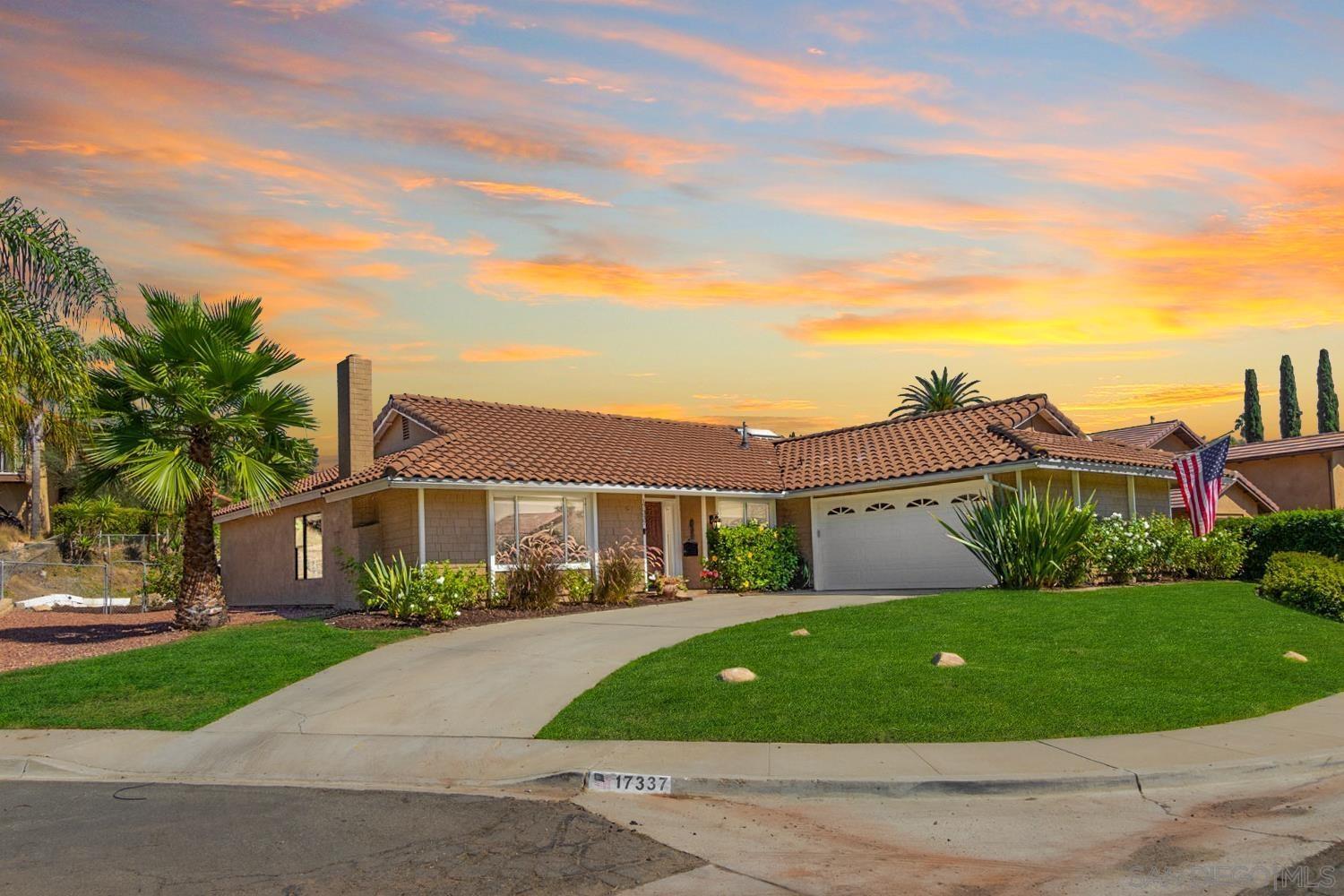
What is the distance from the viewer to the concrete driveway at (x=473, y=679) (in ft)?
39.2

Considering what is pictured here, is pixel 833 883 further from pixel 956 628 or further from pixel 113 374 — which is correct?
pixel 113 374

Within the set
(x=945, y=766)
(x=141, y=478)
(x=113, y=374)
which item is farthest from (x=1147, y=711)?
(x=113, y=374)

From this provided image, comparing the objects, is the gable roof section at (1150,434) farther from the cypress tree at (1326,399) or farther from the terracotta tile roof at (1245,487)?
the cypress tree at (1326,399)

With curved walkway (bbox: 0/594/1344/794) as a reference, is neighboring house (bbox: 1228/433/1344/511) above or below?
above

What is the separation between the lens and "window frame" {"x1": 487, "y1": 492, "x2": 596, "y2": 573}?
73.7 ft

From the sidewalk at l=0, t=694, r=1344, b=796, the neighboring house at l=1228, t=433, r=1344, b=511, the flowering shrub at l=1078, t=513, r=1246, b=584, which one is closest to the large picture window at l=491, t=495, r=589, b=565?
the flowering shrub at l=1078, t=513, r=1246, b=584

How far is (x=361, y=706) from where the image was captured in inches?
504

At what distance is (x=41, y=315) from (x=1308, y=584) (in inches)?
900

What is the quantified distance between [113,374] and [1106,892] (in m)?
18.8

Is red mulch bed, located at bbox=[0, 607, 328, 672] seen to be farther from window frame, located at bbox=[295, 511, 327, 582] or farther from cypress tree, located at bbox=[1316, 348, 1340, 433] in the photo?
cypress tree, located at bbox=[1316, 348, 1340, 433]

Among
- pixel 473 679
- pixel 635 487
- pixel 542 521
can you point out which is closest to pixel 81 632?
pixel 542 521

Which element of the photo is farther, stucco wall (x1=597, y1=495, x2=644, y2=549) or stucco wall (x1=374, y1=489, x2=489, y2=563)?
stucco wall (x1=597, y1=495, x2=644, y2=549)

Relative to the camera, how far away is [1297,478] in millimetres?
40406

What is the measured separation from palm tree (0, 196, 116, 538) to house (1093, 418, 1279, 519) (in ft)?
94.5
